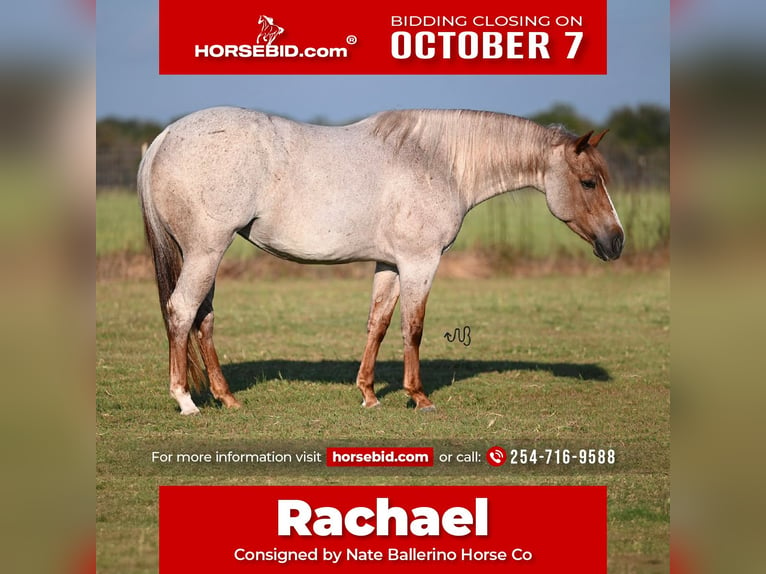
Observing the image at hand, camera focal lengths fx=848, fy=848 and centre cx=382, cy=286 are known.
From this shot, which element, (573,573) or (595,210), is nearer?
(573,573)

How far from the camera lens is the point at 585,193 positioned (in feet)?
25.2

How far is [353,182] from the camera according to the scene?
7.27 m

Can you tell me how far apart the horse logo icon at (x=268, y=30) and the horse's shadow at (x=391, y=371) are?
3.63 metres

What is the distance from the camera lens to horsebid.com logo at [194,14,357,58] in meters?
6.28

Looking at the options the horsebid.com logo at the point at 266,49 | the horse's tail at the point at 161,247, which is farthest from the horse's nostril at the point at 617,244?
the horse's tail at the point at 161,247

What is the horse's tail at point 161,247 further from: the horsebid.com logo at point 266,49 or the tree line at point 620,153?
the tree line at point 620,153

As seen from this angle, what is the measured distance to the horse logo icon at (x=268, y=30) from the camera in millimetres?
6305

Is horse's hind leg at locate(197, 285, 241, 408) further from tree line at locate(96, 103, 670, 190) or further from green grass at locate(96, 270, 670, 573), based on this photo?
tree line at locate(96, 103, 670, 190)

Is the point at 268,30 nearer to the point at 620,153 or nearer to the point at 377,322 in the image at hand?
the point at 377,322
